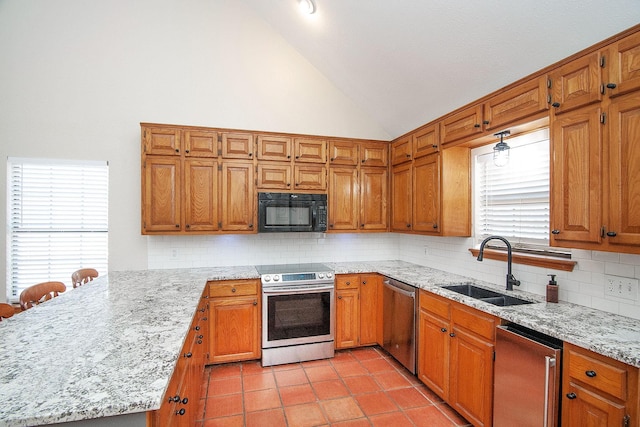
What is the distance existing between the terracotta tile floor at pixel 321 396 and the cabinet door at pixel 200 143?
2170mm

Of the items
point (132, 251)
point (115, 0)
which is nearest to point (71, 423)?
point (132, 251)

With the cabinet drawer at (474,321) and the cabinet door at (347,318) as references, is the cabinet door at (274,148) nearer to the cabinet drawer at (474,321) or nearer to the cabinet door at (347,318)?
the cabinet door at (347,318)

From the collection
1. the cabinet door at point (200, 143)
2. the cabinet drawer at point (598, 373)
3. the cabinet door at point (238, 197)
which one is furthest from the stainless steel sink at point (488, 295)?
the cabinet door at point (200, 143)

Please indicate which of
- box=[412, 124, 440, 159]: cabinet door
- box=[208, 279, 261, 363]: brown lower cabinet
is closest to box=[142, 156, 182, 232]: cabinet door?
box=[208, 279, 261, 363]: brown lower cabinet

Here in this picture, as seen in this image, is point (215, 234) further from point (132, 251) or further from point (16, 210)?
point (16, 210)

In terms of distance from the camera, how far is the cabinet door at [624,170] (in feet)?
5.22

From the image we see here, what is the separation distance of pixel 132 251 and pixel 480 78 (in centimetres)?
371

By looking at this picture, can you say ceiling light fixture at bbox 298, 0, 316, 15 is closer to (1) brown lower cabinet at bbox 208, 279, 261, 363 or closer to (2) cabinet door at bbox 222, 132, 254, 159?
(2) cabinet door at bbox 222, 132, 254, 159

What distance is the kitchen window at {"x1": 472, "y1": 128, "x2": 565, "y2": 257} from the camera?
2.49m

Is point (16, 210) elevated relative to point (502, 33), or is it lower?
lower

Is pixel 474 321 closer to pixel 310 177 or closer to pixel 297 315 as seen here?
pixel 297 315

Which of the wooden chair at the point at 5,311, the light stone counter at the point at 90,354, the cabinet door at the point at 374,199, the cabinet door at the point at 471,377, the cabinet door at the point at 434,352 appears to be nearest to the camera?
the light stone counter at the point at 90,354

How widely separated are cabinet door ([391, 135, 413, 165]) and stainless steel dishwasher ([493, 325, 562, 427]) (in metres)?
2.12

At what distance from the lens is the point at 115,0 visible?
3.42 m
